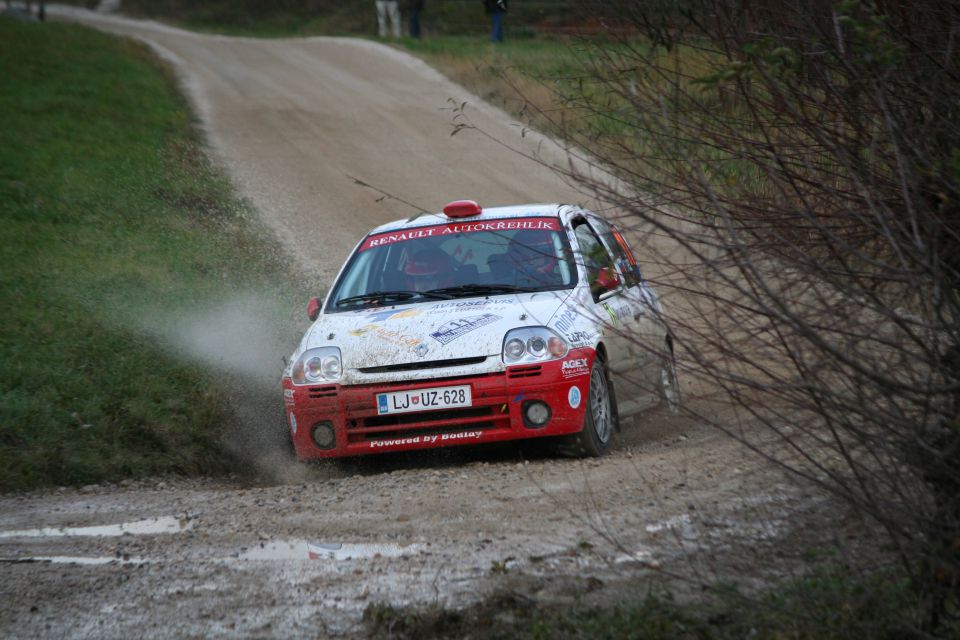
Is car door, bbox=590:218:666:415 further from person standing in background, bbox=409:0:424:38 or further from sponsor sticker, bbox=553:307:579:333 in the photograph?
person standing in background, bbox=409:0:424:38

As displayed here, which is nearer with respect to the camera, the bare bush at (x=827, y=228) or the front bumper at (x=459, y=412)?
the bare bush at (x=827, y=228)

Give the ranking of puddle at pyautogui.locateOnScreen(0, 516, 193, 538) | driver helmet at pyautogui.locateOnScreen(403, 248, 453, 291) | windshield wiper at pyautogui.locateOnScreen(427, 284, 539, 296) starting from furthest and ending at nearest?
driver helmet at pyautogui.locateOnScreen(403, 248, 453, 291)
windshield wiper at pyautogui.locateOnScreen(427, 284, 539, 296)
puddle at pyautogui.locateOnScreen(0, 516, 193, 538)

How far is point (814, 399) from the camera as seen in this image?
3.62 metres

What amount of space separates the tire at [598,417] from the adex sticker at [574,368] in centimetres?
8

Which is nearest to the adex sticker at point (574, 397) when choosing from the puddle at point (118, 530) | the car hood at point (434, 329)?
the car hood at point (434, 329)

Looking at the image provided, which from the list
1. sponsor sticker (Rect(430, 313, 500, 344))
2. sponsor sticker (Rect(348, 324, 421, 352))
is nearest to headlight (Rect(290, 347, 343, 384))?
sponsor sticker (Rect(348, 324, 421, 352))

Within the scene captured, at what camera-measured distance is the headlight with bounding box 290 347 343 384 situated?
7.56 m

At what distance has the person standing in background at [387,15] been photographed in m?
43.6

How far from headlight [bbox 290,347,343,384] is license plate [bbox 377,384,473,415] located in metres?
0.36

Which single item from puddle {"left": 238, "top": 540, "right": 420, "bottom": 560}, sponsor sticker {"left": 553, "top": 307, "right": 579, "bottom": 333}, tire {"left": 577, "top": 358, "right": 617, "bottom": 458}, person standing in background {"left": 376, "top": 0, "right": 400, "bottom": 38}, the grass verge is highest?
the grass verge

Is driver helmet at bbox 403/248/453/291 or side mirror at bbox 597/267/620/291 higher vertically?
side mirror at bbox 597/267/620/291

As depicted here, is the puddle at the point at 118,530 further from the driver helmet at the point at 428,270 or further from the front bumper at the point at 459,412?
the driver helmet at the point at 428,270

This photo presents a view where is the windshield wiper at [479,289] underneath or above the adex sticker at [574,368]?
above

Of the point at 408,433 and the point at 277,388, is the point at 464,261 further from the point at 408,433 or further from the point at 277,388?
the point at 277,388
